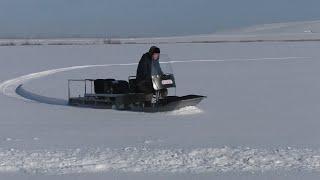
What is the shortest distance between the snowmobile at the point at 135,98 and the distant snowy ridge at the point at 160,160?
12.3ft

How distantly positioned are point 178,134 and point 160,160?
7.13ft

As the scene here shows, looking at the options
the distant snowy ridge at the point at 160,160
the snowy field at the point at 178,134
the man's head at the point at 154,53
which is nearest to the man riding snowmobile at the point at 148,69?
the man's head at the point at 154,53

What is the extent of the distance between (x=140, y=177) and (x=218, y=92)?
8.23 m

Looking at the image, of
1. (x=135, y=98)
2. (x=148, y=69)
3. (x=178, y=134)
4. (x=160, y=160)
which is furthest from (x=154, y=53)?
(x=160, y=160)

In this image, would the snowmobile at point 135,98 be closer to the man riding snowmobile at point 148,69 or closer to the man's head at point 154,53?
the man riding snowmobile at point 148,69

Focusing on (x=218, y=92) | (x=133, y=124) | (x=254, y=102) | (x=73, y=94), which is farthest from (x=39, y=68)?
(x=133, y=124)

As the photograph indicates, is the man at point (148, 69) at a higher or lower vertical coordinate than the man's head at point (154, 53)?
lower

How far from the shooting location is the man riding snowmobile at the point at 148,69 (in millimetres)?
10398

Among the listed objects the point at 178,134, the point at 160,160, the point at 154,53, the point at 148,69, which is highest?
the point at 154,53

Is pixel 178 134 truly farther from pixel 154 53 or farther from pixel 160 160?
pixel 154 53

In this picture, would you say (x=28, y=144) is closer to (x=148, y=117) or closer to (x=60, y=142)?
(x=60, y=142)

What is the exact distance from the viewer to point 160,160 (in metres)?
5.89

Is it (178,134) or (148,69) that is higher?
(148,69)

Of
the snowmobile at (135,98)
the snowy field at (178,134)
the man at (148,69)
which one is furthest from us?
the man at (148,69)
